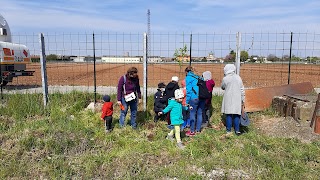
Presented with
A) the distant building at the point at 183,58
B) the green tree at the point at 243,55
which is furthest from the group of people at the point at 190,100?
the distant building at the point at 183,58

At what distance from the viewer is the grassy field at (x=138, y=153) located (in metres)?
3.80

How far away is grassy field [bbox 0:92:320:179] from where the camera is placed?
3805mm

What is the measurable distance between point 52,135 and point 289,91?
6.39m

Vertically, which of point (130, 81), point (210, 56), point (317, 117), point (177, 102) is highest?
point (210, 56)

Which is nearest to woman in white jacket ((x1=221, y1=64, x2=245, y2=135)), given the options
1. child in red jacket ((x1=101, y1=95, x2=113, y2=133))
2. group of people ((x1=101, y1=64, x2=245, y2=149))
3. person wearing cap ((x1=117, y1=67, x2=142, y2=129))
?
group of people ((x1=101, y1=64, x2=245, y2=149))

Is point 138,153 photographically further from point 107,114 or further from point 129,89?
point 129,89

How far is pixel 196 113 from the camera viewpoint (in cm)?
587

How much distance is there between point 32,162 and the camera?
412 centimetres

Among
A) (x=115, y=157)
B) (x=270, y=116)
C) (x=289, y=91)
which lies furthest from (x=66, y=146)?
(x=289, y=91)

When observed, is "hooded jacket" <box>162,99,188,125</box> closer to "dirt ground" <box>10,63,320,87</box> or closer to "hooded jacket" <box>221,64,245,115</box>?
"hooded jacket" <box>221,64,245,115</box>

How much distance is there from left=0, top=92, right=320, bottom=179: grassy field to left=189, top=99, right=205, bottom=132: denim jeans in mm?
239

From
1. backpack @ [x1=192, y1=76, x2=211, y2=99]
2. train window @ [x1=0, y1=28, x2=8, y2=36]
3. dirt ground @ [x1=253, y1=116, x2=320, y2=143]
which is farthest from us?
train window @ [x1=0, y1=28, x2=8, y2=36]

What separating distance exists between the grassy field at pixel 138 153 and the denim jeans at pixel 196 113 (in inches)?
9.4

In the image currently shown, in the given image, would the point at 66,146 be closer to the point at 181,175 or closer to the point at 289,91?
the point at 181,175
